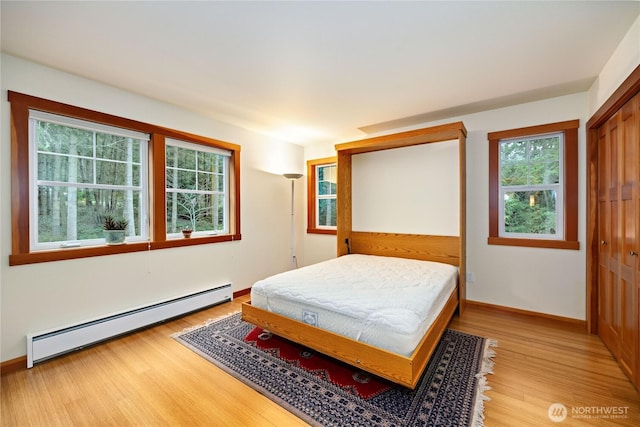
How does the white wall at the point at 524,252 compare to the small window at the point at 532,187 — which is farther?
the small window at the point at 532,187

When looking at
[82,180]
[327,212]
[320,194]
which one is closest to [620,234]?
[327,212]

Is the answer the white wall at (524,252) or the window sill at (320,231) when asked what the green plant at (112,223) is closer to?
the window sill at (320,231)

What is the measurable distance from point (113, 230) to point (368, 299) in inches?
99.5

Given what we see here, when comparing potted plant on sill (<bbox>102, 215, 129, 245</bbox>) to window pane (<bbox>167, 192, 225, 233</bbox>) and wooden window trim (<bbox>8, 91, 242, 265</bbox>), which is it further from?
window pane (<bbox>167, 192, 225, 233</bbox>)

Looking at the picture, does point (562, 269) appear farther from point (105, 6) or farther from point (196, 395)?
point (105, 6)

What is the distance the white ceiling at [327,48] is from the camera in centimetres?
161

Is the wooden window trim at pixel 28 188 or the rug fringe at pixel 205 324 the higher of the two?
the wooden window trim at pixel 28 188

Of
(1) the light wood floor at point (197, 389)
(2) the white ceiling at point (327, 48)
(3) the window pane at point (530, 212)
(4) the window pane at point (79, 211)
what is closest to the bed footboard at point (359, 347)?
(1) the light wood floor at point (197, 389)

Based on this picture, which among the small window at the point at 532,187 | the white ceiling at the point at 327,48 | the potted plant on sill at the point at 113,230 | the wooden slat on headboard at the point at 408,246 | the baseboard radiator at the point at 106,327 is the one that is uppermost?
the white ceiling at the point at 327,48

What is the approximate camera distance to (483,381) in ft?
6.29

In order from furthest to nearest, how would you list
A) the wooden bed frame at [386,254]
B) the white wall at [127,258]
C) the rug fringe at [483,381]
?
the white wall at [127,258] → the wooden bed frame at [386,254] → the rug fringe at [483,381]

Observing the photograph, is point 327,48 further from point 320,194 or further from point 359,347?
point 320,194

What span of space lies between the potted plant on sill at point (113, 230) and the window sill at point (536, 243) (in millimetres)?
4061

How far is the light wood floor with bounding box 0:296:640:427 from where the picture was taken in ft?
5.26
